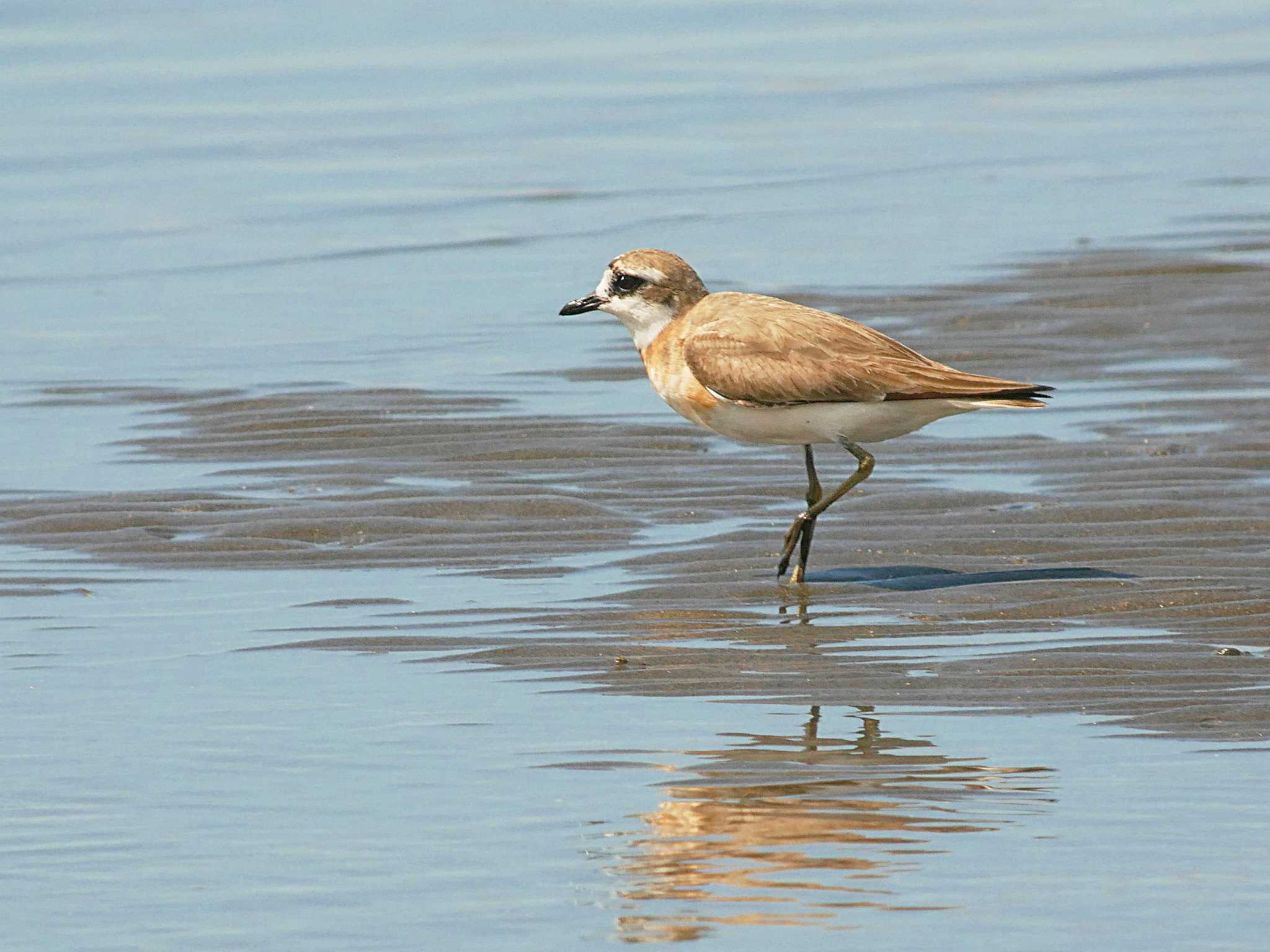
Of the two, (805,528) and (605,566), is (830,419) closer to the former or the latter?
(805,528)

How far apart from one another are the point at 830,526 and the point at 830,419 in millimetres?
962

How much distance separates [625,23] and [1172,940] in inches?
1086

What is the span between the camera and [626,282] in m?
9.30

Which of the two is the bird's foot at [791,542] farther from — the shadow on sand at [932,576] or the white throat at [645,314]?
the white throat at [645,314]

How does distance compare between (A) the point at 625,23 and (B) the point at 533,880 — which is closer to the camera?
(B) the point at 533,880

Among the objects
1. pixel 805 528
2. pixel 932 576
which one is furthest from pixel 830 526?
pixel 932 576

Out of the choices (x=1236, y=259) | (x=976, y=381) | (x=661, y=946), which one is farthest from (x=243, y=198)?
(x=661, y=946)

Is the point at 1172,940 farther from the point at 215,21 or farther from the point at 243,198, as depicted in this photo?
the point at 215,21

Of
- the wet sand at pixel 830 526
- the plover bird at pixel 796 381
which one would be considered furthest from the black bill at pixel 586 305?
the wet sand at pixel 830 526

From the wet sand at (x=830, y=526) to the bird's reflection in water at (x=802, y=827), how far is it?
0.58 m

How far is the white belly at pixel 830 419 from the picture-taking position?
28.4 ft

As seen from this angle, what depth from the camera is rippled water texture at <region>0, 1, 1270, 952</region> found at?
5.41 metres

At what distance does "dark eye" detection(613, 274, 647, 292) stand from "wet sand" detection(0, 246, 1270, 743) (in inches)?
38.7

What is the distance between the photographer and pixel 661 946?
4.96m
